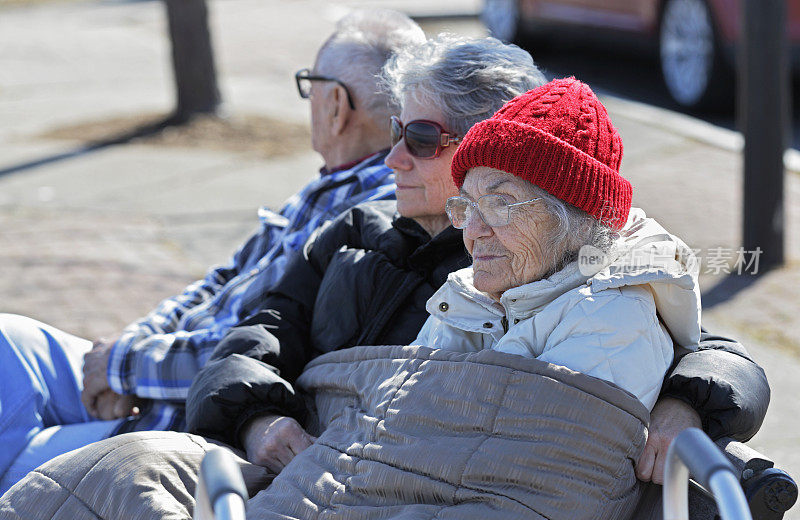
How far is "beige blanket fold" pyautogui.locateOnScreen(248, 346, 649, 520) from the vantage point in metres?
1.96

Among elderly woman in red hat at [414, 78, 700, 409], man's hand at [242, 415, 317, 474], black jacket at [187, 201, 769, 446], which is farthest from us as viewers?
black jacket at [187, 201, 769, 446]

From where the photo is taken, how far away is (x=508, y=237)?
7.45ft

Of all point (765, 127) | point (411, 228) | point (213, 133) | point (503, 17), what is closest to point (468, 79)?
point (411, 228)

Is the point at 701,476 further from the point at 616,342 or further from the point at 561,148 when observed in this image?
the point at 561,148

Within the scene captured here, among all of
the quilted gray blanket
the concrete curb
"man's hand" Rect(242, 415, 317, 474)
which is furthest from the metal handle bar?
the concrete curb

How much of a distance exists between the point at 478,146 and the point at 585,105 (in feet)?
0.79

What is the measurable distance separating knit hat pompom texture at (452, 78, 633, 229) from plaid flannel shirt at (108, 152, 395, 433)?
94 centimetres

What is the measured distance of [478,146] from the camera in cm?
226

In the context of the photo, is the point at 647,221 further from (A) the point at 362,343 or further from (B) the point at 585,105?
(A) the point at 362,343

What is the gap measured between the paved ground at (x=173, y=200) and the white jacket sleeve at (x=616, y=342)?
152 cm

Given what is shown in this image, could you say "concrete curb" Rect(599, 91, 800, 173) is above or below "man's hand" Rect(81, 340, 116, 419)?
below

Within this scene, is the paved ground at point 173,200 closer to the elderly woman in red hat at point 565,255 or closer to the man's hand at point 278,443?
the elderly woman in red hat at point 565,255

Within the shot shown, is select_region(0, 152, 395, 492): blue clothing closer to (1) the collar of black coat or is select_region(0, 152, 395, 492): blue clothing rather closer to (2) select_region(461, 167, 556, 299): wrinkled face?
(1) the collar of black coat

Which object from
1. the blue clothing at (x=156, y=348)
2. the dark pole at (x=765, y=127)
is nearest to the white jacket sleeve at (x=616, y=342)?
the blue clothing at (x=156, y=348)
